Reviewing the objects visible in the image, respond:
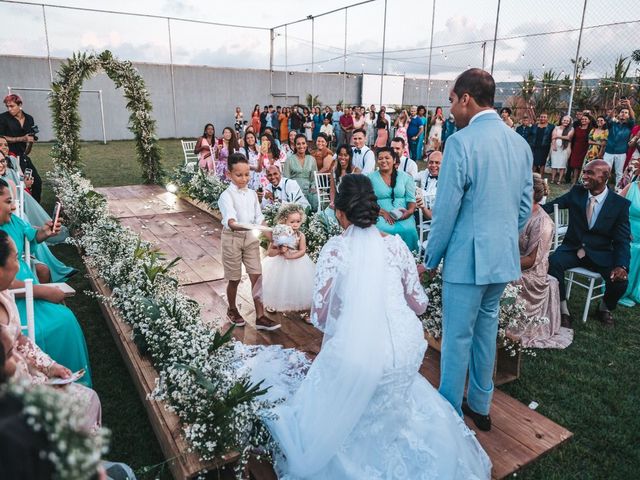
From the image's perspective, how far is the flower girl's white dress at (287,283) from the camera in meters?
4.97

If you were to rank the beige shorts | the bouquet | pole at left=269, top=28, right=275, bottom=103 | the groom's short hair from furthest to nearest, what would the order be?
1. pole at left=269, top=28, right=275, bottom=103
2. the bouquet
3. the beige shorts
4. the groom's short hair

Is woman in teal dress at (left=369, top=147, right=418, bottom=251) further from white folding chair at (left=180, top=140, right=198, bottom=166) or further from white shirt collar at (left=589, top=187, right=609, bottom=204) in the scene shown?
white folding chair at (left=180, top=140, right=198, bottom=166)

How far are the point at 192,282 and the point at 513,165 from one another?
14.1ft

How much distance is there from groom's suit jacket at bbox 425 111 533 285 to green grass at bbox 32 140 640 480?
4.67ft

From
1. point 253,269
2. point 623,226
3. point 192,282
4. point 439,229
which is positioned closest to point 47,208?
point 192,282

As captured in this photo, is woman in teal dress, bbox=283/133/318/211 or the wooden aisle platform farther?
woman in teal dress, bbox=283/133/318/211

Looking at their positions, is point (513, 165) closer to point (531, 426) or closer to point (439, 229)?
point (439, 229)

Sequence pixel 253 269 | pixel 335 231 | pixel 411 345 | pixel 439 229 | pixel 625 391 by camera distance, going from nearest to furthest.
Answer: pixel 411 345, pixel 439 229, pixel 625 391, pixel 253 269, pixel 335 231

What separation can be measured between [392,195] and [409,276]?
288 centimetres

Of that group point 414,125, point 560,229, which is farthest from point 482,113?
point 414,125

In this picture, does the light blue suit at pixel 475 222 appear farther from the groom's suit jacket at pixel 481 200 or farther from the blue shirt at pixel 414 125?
the blue shirt at pixel 414 125

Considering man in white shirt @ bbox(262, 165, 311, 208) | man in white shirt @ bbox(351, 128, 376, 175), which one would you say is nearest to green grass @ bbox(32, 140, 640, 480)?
man in white shirt @ bbox(262, 165, 311, 208)

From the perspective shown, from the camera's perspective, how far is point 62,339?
3.52 metres

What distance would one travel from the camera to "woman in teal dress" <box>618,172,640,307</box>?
574 centimetres
